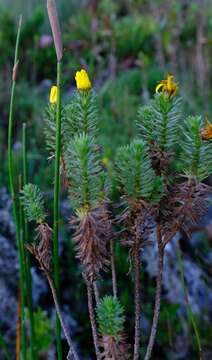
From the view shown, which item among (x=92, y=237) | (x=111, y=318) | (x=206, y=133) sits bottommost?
(x=111, y=318)

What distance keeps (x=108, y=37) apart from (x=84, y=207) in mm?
3711

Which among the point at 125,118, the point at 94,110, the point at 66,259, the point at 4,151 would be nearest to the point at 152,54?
the point at 125,118

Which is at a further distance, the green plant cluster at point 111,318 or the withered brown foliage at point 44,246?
the withered brown foliage at point 44,246

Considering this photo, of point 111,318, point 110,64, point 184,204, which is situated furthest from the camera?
point 110,64

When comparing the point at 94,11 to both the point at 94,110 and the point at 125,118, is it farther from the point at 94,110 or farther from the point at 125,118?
the point at 94,110

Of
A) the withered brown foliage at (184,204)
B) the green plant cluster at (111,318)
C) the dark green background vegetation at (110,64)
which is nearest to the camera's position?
the green plant cluster at (111,318)

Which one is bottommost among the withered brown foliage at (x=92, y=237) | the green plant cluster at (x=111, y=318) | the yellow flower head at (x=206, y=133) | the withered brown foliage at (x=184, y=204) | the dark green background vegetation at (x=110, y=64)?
the green plant cluster at (x=111, y=318)

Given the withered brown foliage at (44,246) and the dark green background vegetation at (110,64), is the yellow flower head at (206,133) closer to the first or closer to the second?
the withered brown foliage at (44,246)

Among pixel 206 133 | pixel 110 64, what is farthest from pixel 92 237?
pixel 110 64

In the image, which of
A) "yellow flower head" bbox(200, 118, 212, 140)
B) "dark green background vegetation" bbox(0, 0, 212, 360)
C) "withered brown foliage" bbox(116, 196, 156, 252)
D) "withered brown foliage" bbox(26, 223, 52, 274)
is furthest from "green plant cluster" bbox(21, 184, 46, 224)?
"dark green background vegetation" bbox(0, 0, 212, 360)

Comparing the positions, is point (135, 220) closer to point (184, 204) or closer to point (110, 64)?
point (184, 204)

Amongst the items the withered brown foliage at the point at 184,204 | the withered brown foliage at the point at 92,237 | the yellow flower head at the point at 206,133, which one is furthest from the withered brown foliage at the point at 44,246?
the yellow flower head at the point at 206,133

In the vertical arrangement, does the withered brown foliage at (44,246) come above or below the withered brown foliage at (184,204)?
below

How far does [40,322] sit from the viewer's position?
1.95 metres
